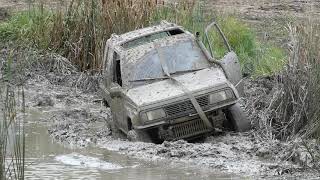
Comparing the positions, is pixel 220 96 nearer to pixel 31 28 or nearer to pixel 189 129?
pixel 189 129

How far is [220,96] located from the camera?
11.6 metres

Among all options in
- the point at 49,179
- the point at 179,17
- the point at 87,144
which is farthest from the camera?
the point at 179,17

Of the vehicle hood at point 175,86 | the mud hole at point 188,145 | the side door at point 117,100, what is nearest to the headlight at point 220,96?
the vehicle hood at point 175,86

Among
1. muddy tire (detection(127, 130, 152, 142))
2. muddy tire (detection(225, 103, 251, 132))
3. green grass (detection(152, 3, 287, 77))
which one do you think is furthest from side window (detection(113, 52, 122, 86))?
green grass (detection(152, 3, 287, 77))

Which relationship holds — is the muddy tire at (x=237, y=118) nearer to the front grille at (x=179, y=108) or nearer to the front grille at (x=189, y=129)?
the front grille at (x=189, y=129)

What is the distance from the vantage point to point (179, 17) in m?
18.0

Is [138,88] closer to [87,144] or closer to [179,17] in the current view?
[87,144]

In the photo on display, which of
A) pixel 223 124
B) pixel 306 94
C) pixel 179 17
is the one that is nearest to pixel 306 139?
pixel 306 94

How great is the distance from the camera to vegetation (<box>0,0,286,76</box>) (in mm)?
17406

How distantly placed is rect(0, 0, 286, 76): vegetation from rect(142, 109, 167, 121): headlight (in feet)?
18.4

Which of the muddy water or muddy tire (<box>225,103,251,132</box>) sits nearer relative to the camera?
the muddy water

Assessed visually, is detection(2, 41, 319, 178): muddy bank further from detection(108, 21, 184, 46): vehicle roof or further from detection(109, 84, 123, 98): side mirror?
detection(108, 21, 184, 46): vehicle roof

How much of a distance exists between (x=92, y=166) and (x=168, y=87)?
1763 millimetres

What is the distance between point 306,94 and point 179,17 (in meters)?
6.91
